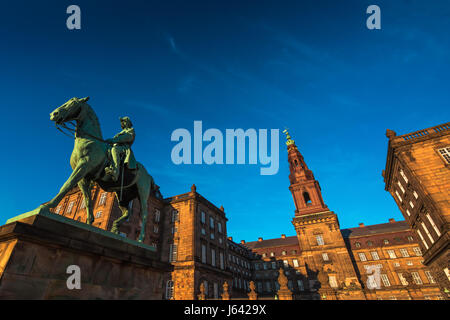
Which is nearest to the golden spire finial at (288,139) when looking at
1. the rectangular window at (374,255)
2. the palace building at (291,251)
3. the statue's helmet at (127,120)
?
the palace building at (291,251)

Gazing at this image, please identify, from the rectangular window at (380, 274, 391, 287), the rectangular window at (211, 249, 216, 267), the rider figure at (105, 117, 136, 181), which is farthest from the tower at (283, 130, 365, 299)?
the rider figure at (105, 117, 136, 181)

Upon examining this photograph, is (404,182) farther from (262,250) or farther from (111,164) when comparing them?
(262,250)

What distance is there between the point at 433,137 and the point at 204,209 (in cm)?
2896

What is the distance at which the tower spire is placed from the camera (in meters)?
57.9

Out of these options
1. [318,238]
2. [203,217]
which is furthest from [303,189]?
[203,217]

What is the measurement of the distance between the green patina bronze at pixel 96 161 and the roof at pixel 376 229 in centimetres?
6770

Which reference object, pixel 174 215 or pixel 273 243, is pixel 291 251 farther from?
pixel 174 215

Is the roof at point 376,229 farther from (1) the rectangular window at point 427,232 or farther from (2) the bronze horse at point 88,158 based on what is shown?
(2) the bronze horse at point 88,158

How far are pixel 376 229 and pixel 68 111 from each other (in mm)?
74497

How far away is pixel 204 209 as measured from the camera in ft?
116

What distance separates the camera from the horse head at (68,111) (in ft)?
17.0

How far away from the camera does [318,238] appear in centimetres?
5253
